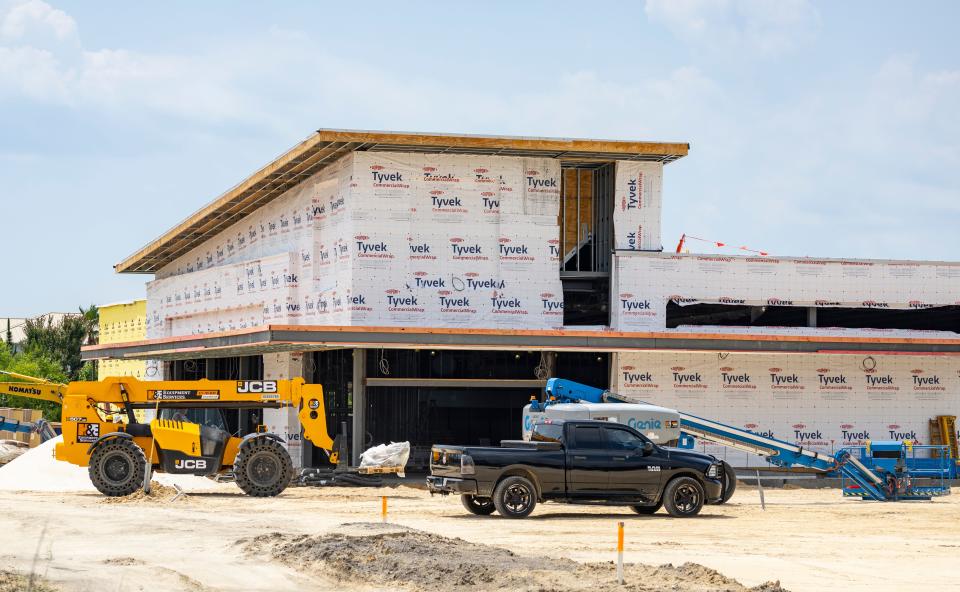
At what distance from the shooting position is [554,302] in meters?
36.4

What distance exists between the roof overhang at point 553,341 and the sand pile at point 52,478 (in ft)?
14.0

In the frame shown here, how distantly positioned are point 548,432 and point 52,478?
47.2 feet

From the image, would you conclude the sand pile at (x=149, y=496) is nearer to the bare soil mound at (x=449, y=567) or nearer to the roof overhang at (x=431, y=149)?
the bare soil mound at (x=449, y=567)

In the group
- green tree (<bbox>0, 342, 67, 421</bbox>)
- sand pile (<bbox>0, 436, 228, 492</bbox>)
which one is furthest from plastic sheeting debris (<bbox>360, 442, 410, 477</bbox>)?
green tree (<bbox>0, 342, 67, 421</bbox>)

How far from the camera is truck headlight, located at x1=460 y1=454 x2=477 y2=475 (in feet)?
75.5

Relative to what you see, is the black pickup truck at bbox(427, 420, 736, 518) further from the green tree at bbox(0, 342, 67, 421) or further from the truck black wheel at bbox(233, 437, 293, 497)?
the green tree at bbox(0, 342, 67, 421)

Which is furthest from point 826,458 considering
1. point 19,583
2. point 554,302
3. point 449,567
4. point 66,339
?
point 66,339

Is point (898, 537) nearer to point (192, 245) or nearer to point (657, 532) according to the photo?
point (657, 532)

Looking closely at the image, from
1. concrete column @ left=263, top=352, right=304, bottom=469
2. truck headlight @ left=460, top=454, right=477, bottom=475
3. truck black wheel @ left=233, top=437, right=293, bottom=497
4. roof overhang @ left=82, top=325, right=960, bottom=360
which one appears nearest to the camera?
truck headlight @ left=460, top=454, right=477, bottom=475

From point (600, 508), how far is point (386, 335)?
28.7 ft

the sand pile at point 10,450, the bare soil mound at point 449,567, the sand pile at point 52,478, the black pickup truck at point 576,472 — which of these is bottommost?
the sand pile at point 10,450

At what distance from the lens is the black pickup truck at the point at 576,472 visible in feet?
76.0

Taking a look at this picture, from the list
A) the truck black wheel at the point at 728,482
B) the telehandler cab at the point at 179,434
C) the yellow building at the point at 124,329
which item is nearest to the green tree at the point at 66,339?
the yellow building at the point at 124,329

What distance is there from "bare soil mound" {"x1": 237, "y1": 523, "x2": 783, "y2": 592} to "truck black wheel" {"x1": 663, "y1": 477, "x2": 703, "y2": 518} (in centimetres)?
712
